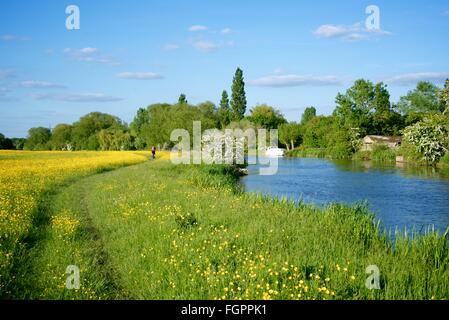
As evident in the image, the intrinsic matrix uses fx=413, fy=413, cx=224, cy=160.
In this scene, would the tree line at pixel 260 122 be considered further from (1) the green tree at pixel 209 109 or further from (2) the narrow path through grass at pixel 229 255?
(2) the narrow path through grass at pixel 229 255

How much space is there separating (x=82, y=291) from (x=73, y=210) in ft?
29.5

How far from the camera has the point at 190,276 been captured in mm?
8445

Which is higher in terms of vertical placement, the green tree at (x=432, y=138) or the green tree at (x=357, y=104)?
the green tree at (x=357, y=104)

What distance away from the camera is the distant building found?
70.3m

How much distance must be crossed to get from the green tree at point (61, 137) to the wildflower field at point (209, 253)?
299ft

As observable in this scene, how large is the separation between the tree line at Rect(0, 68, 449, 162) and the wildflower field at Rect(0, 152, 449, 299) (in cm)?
4762

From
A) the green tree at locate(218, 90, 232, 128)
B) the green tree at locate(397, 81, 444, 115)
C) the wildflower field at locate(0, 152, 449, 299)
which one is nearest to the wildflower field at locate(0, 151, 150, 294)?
the wildflower field at locate(0, 152, 449, 299)

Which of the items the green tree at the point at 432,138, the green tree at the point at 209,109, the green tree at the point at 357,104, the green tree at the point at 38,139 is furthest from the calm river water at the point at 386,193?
the green tree at the point at 38,139

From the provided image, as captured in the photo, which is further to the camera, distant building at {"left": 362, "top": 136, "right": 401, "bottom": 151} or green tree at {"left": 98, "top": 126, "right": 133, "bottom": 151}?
green tree at {"left": 98, "top": 126, "right": 133, "bottom": 151}

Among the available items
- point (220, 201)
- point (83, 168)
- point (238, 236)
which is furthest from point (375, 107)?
point (238, 236)

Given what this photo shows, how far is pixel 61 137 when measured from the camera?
105m

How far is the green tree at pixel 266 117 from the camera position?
10694 centimetres

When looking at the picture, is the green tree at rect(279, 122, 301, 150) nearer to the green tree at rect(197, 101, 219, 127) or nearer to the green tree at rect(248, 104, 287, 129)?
the green tree at rect(248, 104, 287, 129)
